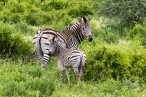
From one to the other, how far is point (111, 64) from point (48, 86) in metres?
2.46

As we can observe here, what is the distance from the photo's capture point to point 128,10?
1852cm

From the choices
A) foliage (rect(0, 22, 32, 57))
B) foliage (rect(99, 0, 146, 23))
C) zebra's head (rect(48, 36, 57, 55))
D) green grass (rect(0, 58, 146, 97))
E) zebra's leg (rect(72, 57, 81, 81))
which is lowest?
green grass (rect(0, 58, 146, 97))

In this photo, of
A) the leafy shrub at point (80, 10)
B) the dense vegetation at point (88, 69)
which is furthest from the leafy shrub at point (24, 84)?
the leafy shrub at point (80, 10)

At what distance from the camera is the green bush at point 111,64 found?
412 inches

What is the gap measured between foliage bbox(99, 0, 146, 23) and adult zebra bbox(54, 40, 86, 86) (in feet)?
28.7

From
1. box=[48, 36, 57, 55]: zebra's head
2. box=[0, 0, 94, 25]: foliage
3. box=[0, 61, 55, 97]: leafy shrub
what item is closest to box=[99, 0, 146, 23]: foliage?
box=[0, 0, 94, 25]: foliage

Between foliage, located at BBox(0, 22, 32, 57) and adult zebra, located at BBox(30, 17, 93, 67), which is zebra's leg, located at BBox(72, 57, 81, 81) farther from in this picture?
foliage, located at BBox(0, 22, 32, 57)

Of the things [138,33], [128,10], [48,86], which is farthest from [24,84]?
[128,10]

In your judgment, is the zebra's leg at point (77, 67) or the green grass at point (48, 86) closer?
the green grass at point (48, 86)

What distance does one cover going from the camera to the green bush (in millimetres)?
10477

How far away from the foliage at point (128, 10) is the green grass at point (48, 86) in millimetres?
8442

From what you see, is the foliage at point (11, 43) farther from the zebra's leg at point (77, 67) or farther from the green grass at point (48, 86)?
the zebra's leg at point (77, 67)

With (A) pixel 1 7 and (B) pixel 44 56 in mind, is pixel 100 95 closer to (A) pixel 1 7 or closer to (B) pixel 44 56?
(B) pixel 44 56

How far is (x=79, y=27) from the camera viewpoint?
1145cm
